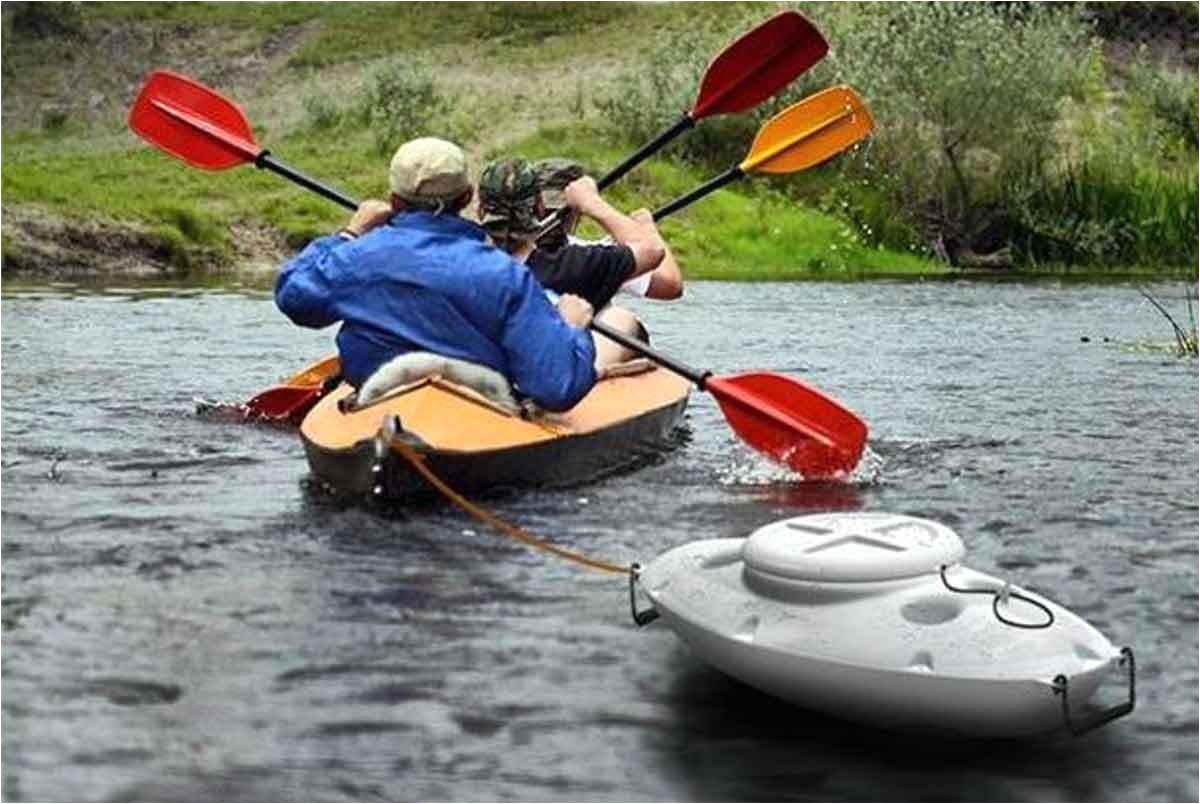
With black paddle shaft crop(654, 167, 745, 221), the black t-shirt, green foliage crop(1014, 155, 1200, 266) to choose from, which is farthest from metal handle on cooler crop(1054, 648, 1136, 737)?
green foliage crop(1014, 155, 1200, 266)

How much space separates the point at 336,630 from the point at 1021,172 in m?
19.7

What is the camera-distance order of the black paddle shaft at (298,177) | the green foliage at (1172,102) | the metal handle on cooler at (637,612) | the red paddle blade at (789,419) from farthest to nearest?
1. the green foliage at (1172,102)
2. the black paddle shaft at (298,177)
3. the red paddle blade at (789,419)
4. the metal handle on cooler at (637,612)

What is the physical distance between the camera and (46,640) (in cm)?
402

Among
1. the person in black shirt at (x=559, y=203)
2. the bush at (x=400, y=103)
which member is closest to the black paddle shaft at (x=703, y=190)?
the person in black shirt at (x=559, y=203)

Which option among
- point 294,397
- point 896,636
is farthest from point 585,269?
point 896,636

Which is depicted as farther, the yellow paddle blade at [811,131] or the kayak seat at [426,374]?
the yellow paddle blade at [811,131]

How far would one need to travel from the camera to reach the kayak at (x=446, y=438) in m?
5.37

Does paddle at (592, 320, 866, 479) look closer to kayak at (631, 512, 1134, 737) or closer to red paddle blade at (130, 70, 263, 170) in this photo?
A: kayak at (631, 512, 1134, 737)

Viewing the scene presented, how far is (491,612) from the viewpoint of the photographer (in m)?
4.36

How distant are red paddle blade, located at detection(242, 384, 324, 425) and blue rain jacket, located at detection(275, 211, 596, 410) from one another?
6.23 feet

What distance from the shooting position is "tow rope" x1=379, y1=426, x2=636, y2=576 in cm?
480

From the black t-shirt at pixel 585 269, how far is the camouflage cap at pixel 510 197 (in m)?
0.12

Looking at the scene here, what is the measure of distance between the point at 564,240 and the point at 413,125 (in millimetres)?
18475

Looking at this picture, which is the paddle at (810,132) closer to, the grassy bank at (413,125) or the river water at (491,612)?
the river water at (491,612)
